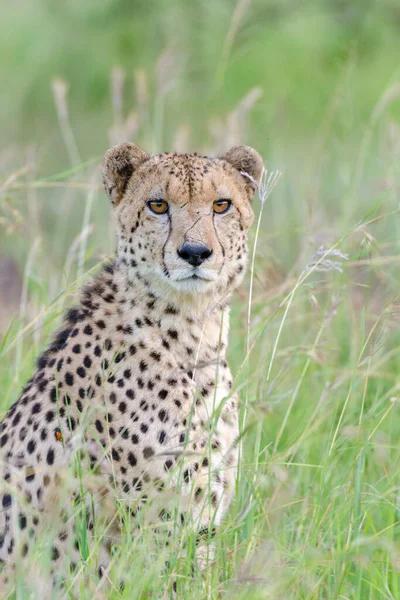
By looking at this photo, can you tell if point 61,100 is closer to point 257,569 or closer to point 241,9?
point 241,9

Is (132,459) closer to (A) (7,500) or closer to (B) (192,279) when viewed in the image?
(A) (7,500)

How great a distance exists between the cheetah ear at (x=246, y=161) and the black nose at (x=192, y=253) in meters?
0.56

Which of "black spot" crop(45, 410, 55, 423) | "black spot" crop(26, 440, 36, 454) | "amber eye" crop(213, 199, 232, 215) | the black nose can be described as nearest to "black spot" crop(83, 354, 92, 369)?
"black spot" crop(45, 410, 55, 423)

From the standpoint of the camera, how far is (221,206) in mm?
3688

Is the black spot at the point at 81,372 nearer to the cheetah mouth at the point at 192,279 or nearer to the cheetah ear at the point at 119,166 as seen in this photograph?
the cheetah mouth at the point at 192,279

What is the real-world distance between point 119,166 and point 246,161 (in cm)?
45

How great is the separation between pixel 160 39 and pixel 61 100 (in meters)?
5.87

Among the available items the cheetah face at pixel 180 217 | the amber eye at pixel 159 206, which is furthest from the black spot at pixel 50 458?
the amber eye at pixel 159 206

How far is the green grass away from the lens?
3.01m

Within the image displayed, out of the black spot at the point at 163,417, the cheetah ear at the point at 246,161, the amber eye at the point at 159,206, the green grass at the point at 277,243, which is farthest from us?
the cheetah ear at the point at 246,161

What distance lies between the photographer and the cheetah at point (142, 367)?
10.7 ft

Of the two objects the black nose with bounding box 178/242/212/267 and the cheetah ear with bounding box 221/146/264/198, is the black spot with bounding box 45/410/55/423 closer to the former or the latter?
the black nose with bounding box 178/242/212/267

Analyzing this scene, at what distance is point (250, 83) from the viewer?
420 inches

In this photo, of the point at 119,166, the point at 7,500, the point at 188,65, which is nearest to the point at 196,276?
the point at 119,166
